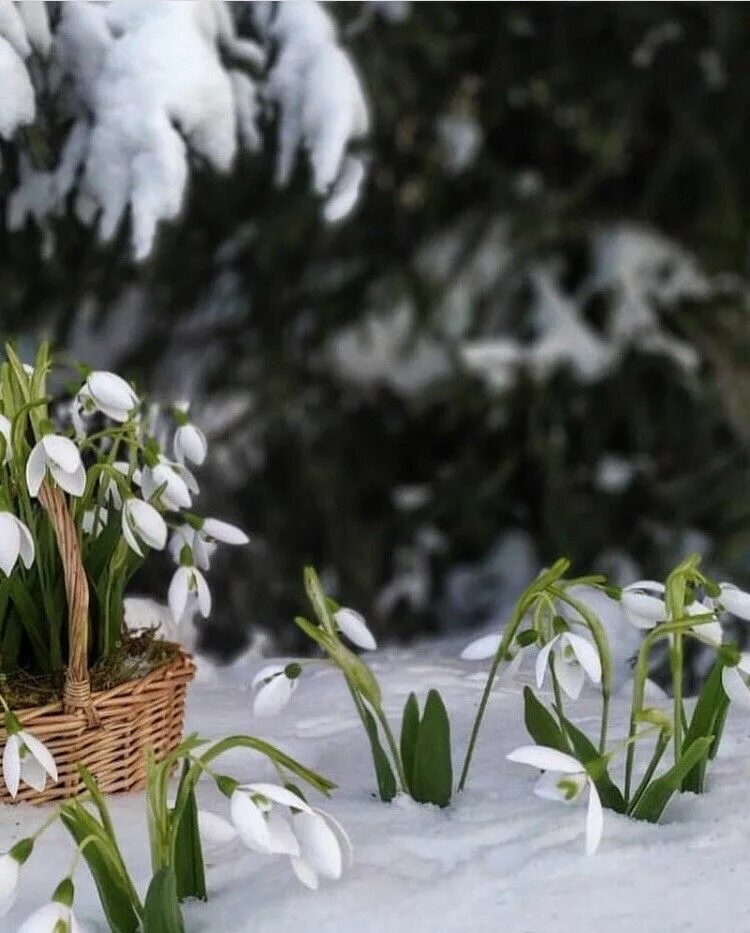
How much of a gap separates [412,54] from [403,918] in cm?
134

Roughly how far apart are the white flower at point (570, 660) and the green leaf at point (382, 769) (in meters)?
0.13

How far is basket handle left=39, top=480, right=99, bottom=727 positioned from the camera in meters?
0.75

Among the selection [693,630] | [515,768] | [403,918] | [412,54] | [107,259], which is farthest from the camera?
[412,54]

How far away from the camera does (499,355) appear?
5.93 feet

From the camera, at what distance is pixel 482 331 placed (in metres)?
1.91

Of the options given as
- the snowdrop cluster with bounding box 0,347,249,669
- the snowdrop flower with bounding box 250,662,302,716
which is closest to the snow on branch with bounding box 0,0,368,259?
the snowdrop cluster with bounding box 0,347,249,669

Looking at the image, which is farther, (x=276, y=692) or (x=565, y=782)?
(x=276, y=692)

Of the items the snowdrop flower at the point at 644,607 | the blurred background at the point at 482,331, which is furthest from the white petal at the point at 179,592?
the blurred background at the point at 482,331

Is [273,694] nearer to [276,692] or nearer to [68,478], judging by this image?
[276,692]

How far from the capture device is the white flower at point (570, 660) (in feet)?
2.31

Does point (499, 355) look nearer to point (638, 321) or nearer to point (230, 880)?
point (638, 321)

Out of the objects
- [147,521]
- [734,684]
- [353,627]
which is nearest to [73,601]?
[147,521]

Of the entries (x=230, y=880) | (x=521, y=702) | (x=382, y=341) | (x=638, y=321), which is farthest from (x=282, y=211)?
(x=230, y=880)

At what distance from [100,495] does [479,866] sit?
381mm
